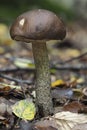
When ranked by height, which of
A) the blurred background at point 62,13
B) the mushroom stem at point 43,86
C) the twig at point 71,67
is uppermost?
the blurred background at point 62,13

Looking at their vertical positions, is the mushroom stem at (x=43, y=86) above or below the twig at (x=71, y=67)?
below

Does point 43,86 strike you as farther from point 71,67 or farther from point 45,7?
point 45,7

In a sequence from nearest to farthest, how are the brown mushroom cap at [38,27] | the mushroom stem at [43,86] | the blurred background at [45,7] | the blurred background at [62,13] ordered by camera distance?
the brown mushroom cap at [38,27]
the mushroom stem at [43,86]
the blurred background at [62,13]
the blurred background at [45,7]

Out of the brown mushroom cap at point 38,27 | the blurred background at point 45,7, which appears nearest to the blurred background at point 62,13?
the blurred background at point 45,7

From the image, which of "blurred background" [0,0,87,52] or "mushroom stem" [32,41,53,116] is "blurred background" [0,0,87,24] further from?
"mushroom stem" [32,41,53,116]

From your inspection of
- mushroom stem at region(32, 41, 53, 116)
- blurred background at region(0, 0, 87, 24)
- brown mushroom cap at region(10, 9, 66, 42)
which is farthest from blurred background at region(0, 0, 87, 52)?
brown mushroom cap at region(10, 9, 66, 42)

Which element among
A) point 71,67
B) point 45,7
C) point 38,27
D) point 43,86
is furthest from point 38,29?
point 45,7

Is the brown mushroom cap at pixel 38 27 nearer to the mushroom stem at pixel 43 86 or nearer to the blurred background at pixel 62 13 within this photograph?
the mushroom stem at pixel 43 86

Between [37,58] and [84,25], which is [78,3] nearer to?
[84,25]
